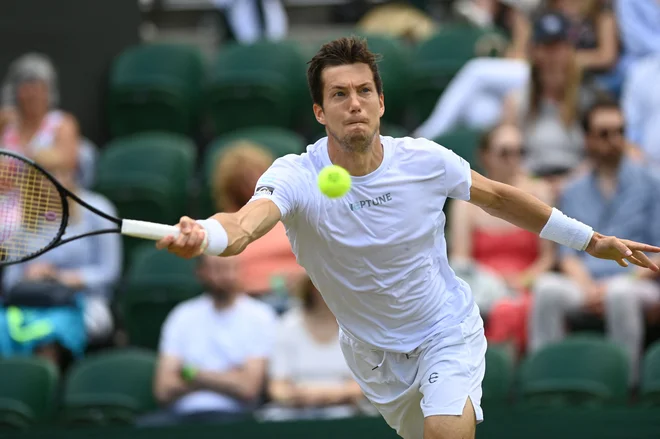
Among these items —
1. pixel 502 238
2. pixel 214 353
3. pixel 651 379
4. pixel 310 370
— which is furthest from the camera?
pixel 502 238

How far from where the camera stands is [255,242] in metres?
7.97

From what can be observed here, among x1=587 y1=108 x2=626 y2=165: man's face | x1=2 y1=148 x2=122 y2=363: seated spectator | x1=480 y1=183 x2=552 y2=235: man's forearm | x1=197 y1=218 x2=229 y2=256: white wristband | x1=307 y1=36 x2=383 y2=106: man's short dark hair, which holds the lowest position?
x1=2 y1=148 x2=122 y2=363: seated spectator

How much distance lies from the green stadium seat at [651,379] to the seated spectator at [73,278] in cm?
348

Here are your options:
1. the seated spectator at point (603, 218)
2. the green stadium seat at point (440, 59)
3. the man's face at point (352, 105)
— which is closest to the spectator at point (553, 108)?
the seated spectator at point (603, 218)

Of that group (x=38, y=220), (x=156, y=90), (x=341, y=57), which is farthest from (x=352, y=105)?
(x=156, y=90)

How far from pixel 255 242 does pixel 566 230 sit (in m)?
3.42

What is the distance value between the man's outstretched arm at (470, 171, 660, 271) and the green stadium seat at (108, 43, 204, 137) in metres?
5.43

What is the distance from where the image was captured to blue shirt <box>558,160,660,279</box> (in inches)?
301

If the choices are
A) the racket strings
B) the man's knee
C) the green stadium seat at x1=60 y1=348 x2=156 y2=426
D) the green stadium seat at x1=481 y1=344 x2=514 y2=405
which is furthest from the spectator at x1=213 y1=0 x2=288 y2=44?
the man's knee

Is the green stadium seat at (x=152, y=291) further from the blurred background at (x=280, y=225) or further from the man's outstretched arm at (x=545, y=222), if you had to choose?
the man's outstretched arm at (x=545, y=222)

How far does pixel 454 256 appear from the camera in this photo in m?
7.82

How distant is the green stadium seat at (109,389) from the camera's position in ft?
24.1

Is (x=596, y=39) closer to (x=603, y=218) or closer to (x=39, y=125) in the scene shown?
(x=603, y=218)

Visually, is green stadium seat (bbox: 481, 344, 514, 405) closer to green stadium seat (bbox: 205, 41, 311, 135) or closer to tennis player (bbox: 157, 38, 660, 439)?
tennis player (bbox: 157, 38, 660, 439)
